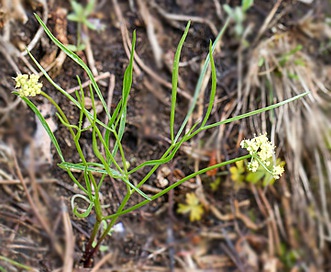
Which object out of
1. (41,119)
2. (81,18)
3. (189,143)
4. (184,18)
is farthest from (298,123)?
(41,119)

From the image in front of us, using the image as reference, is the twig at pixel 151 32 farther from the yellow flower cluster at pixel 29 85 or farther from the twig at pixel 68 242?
the yellow flower cluster at pixel 29 85

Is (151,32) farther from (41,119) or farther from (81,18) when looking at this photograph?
(41,119)

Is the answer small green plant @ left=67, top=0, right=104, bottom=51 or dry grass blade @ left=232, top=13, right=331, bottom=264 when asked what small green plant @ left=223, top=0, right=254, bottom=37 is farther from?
small green plant @ left=67, top=0, right=104, bottom=51

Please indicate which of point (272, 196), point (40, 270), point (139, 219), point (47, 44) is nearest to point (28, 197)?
point (40, 270)

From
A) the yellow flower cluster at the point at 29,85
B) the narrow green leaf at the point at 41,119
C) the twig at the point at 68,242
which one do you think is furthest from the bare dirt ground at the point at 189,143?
the yellow flower cluster at the point at 29,85

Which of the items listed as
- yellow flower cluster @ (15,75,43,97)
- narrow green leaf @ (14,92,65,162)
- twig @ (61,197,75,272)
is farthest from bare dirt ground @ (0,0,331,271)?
yellow flower cluster @ (15,75,43,97)

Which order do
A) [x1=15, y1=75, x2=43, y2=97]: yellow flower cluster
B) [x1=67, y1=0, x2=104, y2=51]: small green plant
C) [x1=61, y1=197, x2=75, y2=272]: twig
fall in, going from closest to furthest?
1. [x1=15, y1=75, x2=43, y2=97]: yellow flower cluster
2. [x1=61, y1=197, x2=75, y2=272]: twig
3. [x1=67, y1=0, x2=104, y2=51]: small green plant

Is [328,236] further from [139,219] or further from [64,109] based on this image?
[64,109]

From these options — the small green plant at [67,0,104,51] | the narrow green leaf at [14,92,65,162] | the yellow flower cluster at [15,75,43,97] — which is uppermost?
the small green plant at [67,0,104,51]
